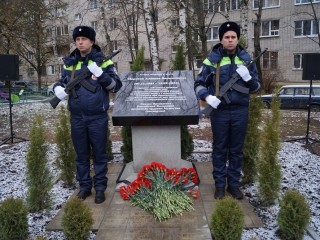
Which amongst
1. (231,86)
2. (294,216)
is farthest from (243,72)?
(294,216)

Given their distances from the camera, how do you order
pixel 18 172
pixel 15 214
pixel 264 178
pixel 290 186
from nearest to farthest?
1. pixel 15 214
2. pixel 264 178
3. pixel 290 186
4. pixel 18 172

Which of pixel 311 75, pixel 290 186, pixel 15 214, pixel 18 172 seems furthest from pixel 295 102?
pixel 15 214

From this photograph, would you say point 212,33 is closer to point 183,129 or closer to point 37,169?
point 183,129

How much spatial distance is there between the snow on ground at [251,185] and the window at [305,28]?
2458 cm

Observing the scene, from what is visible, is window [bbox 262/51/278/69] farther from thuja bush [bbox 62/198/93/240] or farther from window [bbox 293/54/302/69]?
thuja bush [bbox 62/198/93/240]

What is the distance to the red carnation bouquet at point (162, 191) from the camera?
4.01 metres

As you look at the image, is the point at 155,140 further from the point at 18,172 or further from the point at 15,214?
the point at 18,172

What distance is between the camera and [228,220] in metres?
3.15

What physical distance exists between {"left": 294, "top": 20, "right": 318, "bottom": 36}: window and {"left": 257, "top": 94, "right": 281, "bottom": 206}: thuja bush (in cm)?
2791

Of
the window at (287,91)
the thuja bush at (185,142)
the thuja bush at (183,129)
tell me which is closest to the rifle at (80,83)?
the thuja bush at (183,129)

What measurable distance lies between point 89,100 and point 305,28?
29030 mm

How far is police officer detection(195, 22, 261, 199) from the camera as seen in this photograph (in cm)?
412

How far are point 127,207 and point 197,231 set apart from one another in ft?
3.34

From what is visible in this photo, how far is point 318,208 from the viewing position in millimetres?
4227
